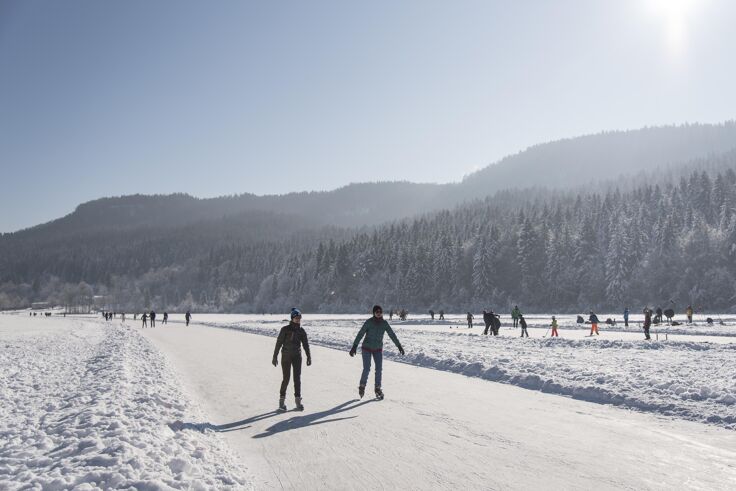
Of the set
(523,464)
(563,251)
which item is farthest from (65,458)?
(563,251)

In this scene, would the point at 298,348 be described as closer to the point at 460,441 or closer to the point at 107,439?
the point at 107,439

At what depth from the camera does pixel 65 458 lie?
6.54 metres

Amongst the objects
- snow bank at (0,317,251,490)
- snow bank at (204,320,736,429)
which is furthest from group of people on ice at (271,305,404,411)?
snow bank at (204,320,736,429)

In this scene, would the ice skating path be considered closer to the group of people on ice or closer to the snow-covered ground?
the snow-covered ground

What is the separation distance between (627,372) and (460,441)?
27.2 ft

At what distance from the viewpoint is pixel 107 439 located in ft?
23.7

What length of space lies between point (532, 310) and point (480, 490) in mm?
90192

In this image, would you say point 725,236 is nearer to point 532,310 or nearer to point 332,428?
point 532,310

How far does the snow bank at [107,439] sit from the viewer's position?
19.0ft

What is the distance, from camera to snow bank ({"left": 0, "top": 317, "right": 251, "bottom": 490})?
5.78 m

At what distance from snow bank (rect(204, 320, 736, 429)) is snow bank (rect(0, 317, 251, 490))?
28.2 ft

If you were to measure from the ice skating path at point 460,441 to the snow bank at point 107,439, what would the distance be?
55 centimetres

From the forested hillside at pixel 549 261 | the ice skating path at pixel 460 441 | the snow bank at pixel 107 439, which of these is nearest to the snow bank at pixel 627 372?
the ice skating path at pixel 460 441

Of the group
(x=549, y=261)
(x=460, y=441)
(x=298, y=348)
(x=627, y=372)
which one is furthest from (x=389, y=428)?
→ (x=549, y=261)
